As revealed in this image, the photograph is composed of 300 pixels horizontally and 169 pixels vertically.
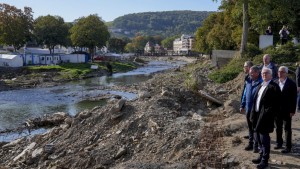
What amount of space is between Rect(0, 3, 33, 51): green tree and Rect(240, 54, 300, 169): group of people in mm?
69787

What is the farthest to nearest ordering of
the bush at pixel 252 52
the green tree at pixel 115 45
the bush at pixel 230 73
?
the green tree at pixel 115 45 → the bush at pixel 252 52 → the bush at pixel 230 73

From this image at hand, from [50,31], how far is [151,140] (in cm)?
7833

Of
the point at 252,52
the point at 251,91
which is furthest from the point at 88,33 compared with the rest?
the point at 251,91

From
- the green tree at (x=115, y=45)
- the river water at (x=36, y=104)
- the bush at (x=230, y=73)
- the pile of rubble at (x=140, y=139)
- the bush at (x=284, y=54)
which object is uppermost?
the green tree at (x=115, y=45)

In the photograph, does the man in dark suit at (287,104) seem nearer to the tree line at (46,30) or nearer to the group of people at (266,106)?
the group of people at (266,106)

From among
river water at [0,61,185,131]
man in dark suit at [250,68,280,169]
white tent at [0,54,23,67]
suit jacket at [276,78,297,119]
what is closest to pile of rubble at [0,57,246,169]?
man in dark suit at [250,68,280,169]

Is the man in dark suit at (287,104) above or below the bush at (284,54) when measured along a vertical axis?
below

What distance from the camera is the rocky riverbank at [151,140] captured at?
1080 cm

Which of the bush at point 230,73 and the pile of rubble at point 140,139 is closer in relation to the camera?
the pile of rubble at point 140,139

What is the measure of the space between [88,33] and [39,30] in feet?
43.7

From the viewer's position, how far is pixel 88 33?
80438 millimetres

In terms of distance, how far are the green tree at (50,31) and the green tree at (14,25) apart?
5191 millimetres

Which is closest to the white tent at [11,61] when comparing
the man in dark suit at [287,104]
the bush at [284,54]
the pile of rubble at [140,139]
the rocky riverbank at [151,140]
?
the bush at [284,54]

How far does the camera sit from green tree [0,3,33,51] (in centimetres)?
7350
